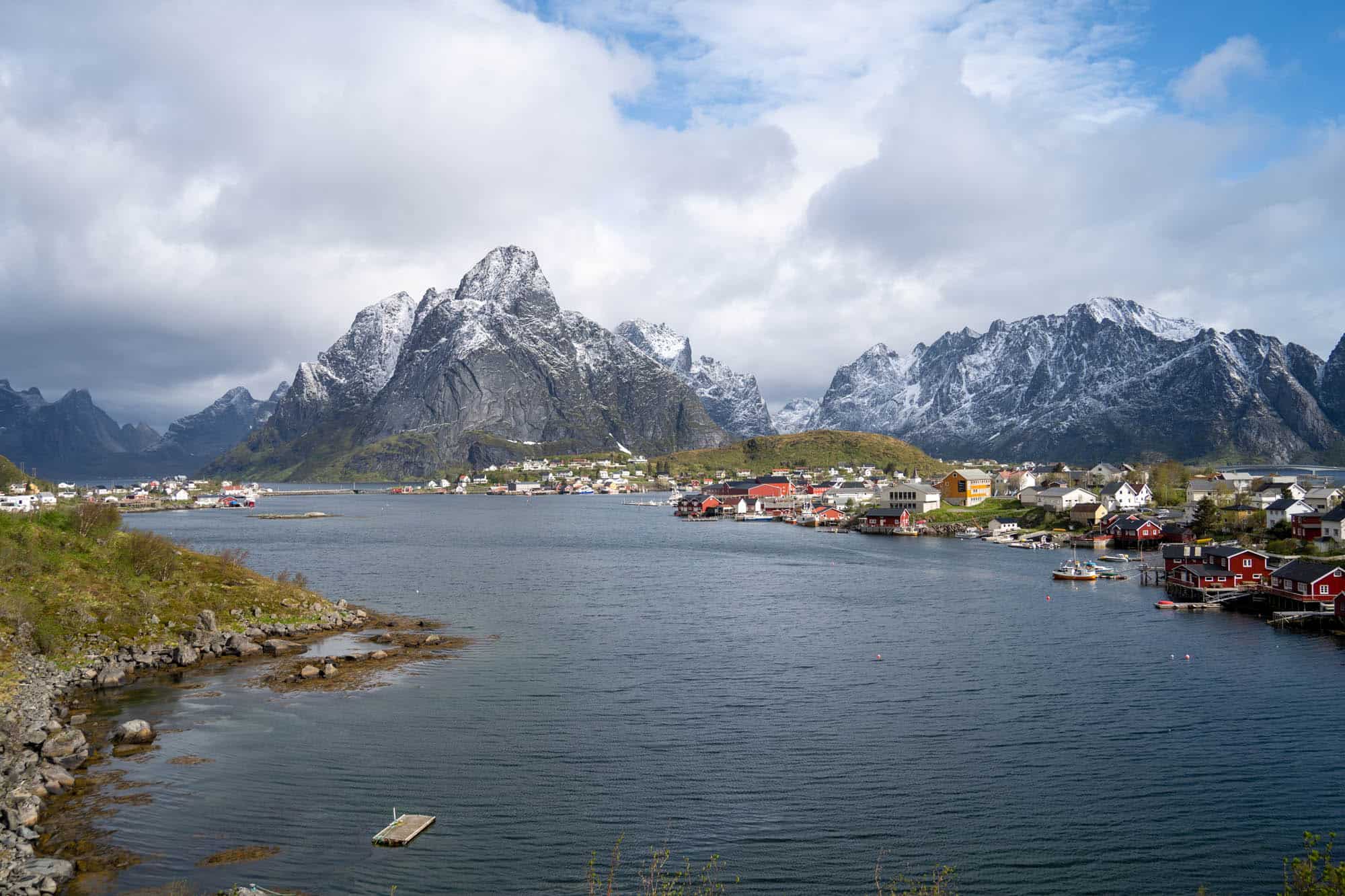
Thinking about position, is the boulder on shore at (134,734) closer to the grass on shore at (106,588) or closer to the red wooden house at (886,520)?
the grass on shore at (106,588)

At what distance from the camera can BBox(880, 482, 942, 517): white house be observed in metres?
117

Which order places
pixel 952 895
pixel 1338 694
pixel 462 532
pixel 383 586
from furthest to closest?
pixel 462 532
pixel 383 586
pixel 1338 694
pixel 952 895

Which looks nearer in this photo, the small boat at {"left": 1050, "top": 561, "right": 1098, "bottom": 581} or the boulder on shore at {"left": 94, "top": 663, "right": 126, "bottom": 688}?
the boulder on shore at {"left": 94, "top": 663, "right": 126, "bottom": 688}

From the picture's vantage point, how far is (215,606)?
45.3 m

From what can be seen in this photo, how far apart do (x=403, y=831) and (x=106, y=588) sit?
99.8ft

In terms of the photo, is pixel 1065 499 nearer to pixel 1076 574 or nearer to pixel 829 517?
pixel 829 517

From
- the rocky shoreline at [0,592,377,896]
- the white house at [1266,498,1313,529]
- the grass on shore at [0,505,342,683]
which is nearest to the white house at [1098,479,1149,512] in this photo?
the white house at [1266,498,1313,529]

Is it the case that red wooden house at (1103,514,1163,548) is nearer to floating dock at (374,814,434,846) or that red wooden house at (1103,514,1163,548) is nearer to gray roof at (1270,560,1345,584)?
gray roof at (1270,560,1345,584)

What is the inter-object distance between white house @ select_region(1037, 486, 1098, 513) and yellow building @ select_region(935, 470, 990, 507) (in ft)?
49.8

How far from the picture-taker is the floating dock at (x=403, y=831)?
21.0 metres

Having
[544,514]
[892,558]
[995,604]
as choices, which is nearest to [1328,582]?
[995,604]

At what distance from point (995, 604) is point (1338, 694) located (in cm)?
2142

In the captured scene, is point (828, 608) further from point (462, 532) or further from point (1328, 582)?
point (462, 532)

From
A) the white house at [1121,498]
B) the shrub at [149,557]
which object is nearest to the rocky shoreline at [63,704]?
the shrub at [149,557]
